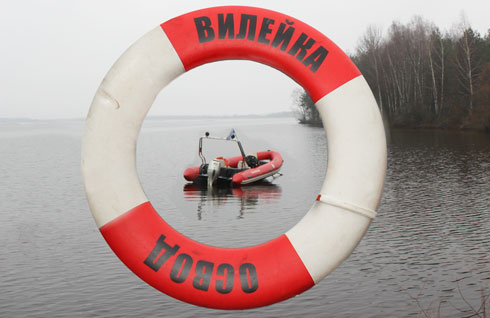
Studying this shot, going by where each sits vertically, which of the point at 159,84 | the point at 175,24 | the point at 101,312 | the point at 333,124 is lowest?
the point at 101,312

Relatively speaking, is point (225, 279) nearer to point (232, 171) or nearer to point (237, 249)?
point (237, 249)

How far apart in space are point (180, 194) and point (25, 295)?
7791mm

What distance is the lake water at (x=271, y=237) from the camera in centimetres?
706

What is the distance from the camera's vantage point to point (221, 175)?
14844mm

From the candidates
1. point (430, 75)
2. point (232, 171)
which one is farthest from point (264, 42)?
point (430, 75)

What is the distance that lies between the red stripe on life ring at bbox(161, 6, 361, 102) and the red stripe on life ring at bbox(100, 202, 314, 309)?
888mm

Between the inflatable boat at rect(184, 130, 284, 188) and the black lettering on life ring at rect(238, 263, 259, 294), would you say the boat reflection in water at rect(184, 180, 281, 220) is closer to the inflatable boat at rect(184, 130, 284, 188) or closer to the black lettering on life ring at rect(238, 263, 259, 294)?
the inflatable boat at rect(184, 130, 284, 188)

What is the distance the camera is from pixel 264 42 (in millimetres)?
2939

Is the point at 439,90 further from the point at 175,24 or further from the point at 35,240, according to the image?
the point at 175,24

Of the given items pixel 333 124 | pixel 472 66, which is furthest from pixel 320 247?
pixel 472 66

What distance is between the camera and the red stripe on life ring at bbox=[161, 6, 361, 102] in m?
2.91

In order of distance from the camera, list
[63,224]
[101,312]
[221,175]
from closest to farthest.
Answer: [101,312], [63,224], [221,175]

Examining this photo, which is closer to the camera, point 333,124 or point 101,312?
point 333,124

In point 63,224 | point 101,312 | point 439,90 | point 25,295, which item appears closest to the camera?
point 101,312
